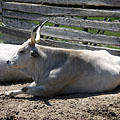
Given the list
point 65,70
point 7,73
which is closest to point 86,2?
point 7,73

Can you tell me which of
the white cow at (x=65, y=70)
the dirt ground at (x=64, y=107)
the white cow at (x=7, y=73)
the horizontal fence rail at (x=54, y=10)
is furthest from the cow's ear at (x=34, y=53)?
the horizontal fence rail at (x=54, y=10)

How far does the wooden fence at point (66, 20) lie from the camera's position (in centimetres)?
902

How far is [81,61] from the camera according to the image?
262 inches

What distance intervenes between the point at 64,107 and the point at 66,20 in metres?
4.58

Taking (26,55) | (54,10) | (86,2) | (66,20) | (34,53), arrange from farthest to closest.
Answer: (54,10)
(66,20)
(86,2)
(26,55)
(34,53)

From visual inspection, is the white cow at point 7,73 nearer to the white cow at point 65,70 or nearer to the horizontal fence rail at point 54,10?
the white cow at point 65,70

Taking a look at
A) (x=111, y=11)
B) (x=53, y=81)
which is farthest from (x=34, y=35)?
(x=111, y=11)

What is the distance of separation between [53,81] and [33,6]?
494cm

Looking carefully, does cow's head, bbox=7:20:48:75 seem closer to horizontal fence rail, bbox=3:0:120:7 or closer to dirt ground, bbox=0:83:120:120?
dirt ground, bbox=0:83:120:120

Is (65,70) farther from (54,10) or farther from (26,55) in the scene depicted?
(54,10)

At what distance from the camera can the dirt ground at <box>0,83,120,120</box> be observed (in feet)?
17.9

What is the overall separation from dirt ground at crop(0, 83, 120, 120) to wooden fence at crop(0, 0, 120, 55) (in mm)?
2814

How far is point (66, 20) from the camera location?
9.98 meters

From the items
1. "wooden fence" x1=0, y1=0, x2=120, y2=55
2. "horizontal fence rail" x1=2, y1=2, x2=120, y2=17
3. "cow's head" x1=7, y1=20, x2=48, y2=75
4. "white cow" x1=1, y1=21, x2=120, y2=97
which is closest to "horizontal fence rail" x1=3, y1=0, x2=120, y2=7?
"wooden fence" x1=0, y1=0, x2=120, y2=55
